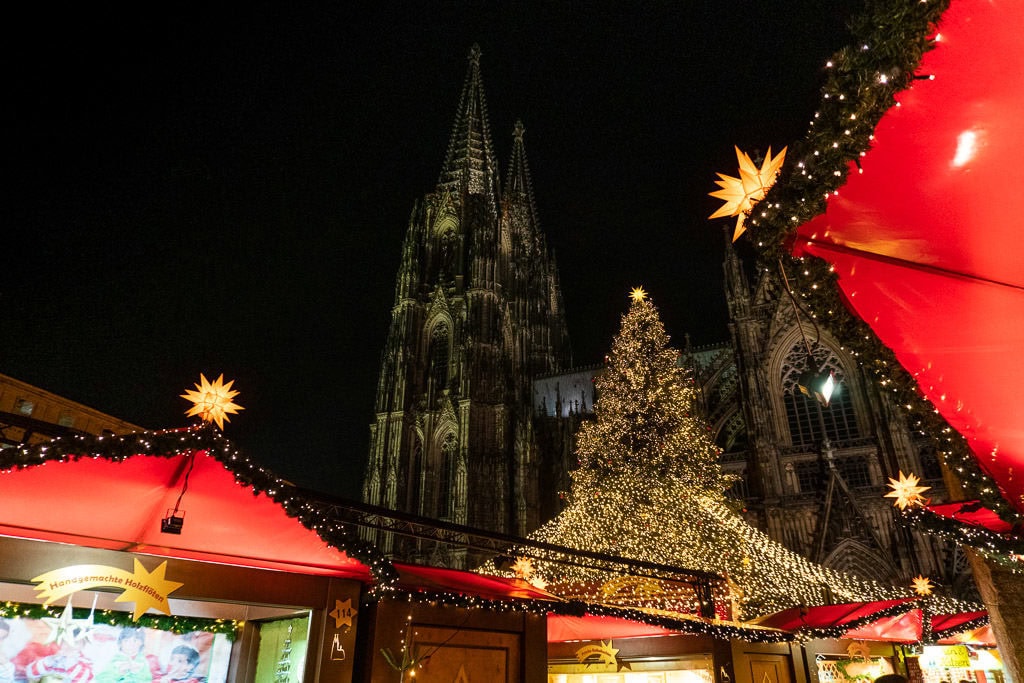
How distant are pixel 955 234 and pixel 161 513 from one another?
16.4 ft

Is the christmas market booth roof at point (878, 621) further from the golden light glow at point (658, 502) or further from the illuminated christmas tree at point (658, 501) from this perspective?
the golden light glow at point (658, 502)

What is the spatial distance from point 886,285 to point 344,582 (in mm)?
4093

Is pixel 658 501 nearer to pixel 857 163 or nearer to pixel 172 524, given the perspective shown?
pixel 172 524

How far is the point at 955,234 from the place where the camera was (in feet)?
8.87

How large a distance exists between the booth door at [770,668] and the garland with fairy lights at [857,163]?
4.39 meters

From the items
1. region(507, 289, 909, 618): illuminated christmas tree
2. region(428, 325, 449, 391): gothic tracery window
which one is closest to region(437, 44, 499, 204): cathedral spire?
region(428, 325, 449, 391): gothic tracery window

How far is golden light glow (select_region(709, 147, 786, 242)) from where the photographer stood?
10.4 ft

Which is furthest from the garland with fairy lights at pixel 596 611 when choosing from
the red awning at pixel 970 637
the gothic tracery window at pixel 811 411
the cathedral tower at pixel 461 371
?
the cathedral tower at pixel 461 371

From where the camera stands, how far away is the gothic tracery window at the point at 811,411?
21.6 m

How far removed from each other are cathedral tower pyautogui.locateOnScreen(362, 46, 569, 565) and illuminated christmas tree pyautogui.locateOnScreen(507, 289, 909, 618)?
11.1 metres

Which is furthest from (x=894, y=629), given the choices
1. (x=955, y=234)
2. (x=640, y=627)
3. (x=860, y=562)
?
(x=860, y=562)

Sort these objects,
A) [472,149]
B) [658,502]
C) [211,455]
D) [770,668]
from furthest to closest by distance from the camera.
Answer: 1. [472,149]
2. [658,502]
3. [770,668]
4. [211,455]

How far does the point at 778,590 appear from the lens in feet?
48.6

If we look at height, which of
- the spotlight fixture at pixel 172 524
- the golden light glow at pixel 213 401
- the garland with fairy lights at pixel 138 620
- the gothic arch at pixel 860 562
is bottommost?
the garland with fairy lights at pixel 138 620
